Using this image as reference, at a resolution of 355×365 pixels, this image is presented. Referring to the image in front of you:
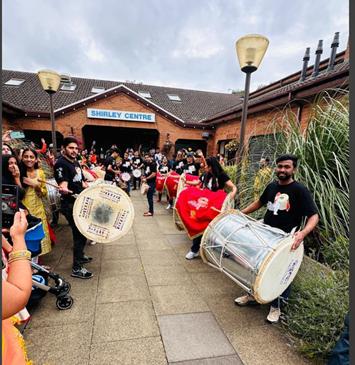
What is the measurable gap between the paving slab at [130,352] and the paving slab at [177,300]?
1.36 ft

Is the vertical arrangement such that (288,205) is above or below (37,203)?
above

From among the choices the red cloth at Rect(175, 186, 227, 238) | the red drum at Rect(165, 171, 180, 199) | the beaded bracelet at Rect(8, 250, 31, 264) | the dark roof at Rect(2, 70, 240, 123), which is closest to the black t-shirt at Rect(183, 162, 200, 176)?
the red drum at Rect(165, 171, 180, 199)

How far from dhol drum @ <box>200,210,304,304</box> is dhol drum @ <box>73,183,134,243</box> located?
1.11 meters

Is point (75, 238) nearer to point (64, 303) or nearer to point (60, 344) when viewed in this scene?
point (64, 303)

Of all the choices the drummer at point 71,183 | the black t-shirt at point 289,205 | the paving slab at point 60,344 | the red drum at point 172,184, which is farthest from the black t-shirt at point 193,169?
the paving slab at point 60,344

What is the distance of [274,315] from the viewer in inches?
92.5

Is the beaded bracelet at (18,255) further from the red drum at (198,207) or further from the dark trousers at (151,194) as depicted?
the dark trousers at (151,194)

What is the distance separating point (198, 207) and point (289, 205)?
126cm

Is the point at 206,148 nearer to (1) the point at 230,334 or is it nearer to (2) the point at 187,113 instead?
(2) the point at 187,113

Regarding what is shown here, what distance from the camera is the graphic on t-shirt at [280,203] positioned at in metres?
2.39

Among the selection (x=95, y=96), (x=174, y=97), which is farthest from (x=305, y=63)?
(x=95, y=96)

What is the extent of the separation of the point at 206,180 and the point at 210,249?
1740mm

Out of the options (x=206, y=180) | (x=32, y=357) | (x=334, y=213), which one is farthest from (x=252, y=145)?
(x=32, y=357)

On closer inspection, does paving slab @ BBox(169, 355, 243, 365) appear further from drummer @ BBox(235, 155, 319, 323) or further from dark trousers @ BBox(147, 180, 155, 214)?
dark trousers @ BBox(147, 180, 155, 214)
